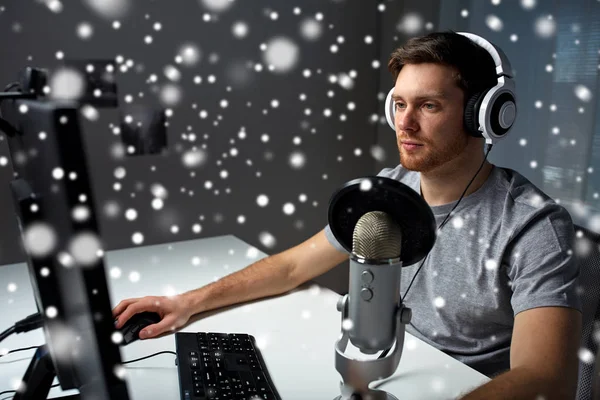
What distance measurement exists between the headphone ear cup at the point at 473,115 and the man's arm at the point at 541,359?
40cm

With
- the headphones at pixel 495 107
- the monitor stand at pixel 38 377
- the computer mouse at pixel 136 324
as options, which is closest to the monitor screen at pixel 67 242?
the monitor stand at pixel 38 377

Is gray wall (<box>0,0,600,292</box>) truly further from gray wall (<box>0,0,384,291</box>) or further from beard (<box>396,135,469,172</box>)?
beard (<box>396,135,469,172</box>)

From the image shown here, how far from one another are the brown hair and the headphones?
2 centimetres

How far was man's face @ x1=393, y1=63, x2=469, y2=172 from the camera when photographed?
117cm

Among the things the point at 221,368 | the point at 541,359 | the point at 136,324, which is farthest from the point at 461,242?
the point at 136,324

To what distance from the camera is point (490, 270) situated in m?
1.08

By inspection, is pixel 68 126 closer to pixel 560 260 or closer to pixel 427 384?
pixel 427 384

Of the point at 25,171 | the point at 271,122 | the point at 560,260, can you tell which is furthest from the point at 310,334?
the point at 271,122

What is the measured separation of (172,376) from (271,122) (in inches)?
62.4

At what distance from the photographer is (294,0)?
7.59ft

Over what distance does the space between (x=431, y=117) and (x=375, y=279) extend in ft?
1.91

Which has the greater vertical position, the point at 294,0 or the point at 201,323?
the point at 294,0

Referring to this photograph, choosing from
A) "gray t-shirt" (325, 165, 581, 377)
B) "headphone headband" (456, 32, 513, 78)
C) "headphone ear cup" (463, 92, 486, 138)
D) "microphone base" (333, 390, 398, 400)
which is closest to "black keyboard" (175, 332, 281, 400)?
"microphone base" (333, 390, 398, 400)

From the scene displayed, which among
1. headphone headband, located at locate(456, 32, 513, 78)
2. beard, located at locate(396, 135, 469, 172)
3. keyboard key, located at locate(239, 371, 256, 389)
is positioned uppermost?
headphone headband, located at locate(456, 32, 513, 78)
